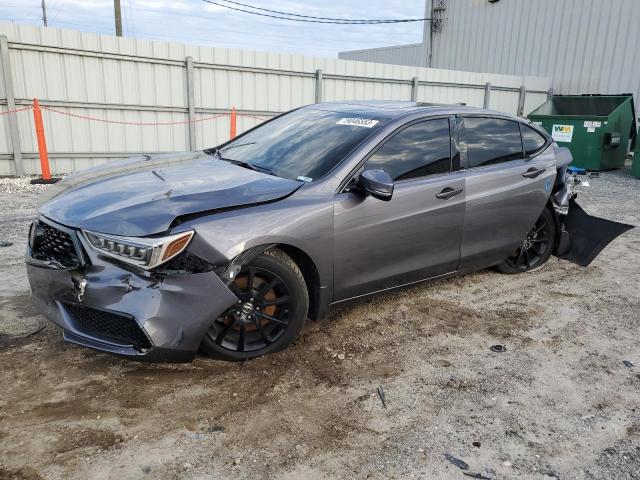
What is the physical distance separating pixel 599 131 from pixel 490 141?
9.94 metres

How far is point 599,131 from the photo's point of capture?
1245 centimetres

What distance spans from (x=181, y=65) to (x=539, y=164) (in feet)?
28.7

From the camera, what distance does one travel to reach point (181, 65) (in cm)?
1109

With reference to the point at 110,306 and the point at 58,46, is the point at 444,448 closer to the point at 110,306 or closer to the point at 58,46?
the point at 110,306

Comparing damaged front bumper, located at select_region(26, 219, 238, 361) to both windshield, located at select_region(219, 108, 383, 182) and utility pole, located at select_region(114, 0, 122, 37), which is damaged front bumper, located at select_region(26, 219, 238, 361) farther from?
utility pole, located at select_region(114, 0, 122, 37)

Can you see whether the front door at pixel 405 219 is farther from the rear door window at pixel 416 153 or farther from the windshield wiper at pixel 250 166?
the windshield wiper at pixel 250 166

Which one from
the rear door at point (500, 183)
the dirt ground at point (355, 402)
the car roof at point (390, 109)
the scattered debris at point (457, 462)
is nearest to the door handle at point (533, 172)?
the rear door at point (500, 183)

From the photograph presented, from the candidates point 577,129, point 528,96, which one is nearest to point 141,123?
point 577,129

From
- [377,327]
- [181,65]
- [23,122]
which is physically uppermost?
[181,65]

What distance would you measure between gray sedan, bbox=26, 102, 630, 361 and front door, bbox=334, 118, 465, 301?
0.01 metres

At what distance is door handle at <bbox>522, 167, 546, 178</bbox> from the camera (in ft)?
14.7

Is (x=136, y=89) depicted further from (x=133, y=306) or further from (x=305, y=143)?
(x=133, y=306)

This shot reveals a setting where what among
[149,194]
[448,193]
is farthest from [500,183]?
[149,194]

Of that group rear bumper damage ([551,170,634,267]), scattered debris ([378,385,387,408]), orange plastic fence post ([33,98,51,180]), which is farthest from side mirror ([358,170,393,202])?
orange plastic fence post ([33,98,51,180])
